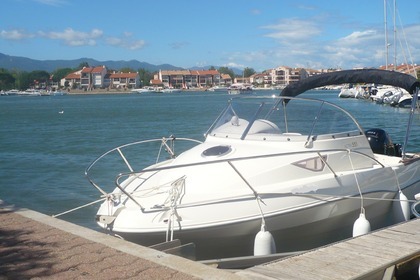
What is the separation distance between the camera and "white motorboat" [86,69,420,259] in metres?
7.28

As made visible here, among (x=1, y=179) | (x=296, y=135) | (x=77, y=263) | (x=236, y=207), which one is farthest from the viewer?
(x=1, y=179)

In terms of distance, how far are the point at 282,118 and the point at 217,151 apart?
1.66 m

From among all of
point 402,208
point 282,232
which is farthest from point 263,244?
point 402,208

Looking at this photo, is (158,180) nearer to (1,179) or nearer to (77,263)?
(77,263)

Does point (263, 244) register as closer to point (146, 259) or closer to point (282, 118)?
point (146, 259)

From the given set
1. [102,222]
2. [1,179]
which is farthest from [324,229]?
[1,179]

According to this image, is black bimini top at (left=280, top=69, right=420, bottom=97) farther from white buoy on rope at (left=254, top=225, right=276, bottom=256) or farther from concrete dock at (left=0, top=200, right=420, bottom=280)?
white buoy on rope at (left=254, top=225, right=276, bottom=256)

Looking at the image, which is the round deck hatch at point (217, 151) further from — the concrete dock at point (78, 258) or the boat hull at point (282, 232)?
the concrete dock at point (78, 258)

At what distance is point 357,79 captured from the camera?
1151 centimetres

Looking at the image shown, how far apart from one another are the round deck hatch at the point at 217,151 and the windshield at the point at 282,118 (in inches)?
20.4

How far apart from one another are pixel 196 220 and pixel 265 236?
0.97m

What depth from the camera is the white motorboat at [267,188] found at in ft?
23.9

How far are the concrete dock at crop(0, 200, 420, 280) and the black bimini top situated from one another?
477cm

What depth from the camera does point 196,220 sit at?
7.18m
